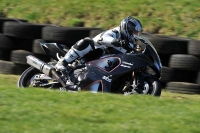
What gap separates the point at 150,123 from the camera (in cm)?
570

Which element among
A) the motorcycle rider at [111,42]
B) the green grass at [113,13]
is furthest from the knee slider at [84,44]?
the green grass at [113,13]

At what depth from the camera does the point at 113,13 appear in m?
14.3

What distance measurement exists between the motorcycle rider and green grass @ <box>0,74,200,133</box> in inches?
73.2

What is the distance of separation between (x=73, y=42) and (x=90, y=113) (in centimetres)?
519

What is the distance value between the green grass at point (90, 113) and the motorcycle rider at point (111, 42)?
1859 millimetres

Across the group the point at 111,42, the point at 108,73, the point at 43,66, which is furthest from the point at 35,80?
the point at 111,42

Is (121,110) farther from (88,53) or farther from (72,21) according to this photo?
Result: (72,21)

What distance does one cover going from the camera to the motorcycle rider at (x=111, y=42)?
351 inches

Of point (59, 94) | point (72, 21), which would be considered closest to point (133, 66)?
point (59, 94)

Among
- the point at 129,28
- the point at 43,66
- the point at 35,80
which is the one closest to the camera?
the point at 129,28

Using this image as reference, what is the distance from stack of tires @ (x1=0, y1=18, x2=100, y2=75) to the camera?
436 inches

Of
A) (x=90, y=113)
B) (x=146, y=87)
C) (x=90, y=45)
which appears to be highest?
(x=90, y=45)

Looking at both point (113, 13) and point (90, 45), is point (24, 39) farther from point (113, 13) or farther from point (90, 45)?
point (113, 13)

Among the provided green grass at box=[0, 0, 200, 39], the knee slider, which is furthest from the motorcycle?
green grass at box=[0, 0, 200, 39]
